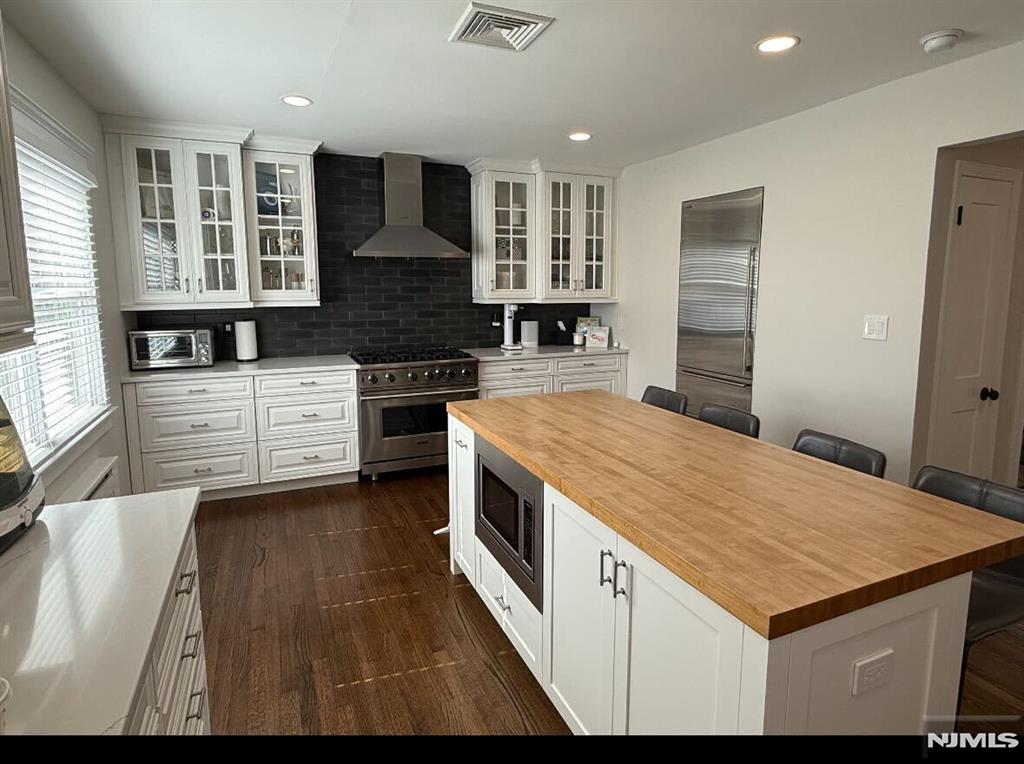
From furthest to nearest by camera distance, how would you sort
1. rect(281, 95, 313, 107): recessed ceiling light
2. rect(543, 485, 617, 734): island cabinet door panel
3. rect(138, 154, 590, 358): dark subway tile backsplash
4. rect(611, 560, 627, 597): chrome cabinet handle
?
rect(138, 154, 590, 358): dark subway tile backsplash < rect(281, 95, 313, 107): recessed ceiling light < rect(543, 485, 617, 734): island cabinet door panel < rect(611, 560, 627, 597): chrome cabinet handle

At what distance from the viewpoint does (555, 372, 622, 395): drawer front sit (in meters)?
5.14

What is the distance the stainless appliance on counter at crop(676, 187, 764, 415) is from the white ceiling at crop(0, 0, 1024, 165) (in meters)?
0.56

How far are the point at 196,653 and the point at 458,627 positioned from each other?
1.17 meters

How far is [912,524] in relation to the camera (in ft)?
4.80

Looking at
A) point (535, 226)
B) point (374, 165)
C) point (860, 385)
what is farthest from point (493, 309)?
point (860, 385)

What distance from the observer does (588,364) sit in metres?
5.21

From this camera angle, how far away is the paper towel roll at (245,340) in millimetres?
4332

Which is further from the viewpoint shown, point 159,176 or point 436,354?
point 436,354

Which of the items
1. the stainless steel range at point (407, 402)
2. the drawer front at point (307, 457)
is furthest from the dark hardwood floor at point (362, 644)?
the stainless steel range at point (407, 402)

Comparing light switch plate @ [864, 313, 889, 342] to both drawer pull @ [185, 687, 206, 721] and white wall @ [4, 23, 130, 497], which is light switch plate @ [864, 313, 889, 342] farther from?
white wall @ [4, 23, 130, 497]

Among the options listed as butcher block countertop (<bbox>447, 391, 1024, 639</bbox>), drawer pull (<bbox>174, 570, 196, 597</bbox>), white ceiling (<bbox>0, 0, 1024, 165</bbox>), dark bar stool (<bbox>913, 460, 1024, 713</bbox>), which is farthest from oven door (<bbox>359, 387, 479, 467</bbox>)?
dark bar stool (<bbox>913, 460, 1024, 713</bbox>)

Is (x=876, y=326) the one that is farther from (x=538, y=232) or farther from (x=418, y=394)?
(x=418, y=394)
